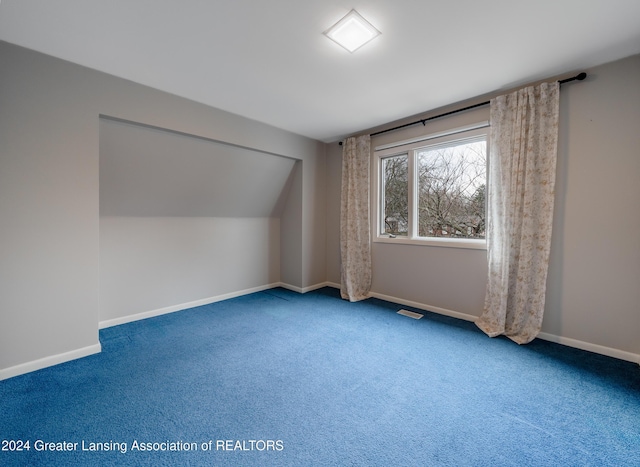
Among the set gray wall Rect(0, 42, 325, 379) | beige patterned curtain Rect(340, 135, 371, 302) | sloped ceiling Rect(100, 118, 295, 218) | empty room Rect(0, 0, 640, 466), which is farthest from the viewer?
beige patterned curtain Rect(340, 135, 371, 302)

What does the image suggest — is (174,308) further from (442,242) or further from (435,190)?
(435,190)

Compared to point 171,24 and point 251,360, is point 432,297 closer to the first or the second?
point 251,360

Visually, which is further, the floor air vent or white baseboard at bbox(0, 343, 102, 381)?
the floor air vent

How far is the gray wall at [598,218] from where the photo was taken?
212cm

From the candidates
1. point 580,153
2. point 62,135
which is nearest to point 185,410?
point 62,135

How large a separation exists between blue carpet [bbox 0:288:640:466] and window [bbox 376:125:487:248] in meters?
1.21

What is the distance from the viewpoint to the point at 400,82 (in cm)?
250

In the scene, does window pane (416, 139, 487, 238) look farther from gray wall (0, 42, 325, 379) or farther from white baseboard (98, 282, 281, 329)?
gray wall (0, 42, 325, 379)

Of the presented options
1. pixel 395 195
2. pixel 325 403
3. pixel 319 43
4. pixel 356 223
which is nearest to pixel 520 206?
pixel 395 195

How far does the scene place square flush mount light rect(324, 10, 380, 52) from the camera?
171 cm

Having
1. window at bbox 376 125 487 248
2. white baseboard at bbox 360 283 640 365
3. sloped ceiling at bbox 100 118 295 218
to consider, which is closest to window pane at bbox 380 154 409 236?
window at bbox 376 125 487 248

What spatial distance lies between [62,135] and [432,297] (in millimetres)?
3940

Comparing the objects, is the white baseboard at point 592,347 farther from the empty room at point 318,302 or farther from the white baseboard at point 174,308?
the white baseboard at point 174,308

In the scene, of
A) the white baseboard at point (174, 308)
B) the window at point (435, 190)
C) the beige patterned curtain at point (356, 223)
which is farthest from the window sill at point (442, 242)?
the white baseboard at point (174, 308)
